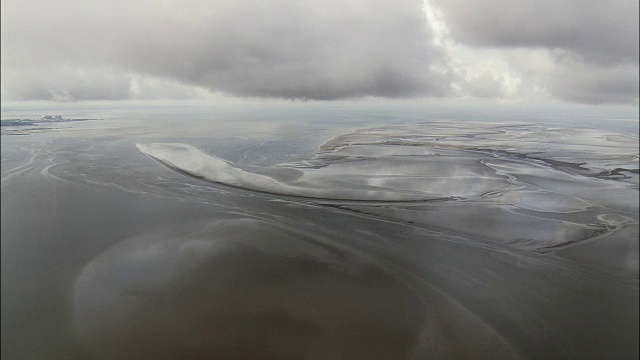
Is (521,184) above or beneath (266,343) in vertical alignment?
above

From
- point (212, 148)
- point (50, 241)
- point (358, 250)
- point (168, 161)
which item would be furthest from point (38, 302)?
point (212, 148)

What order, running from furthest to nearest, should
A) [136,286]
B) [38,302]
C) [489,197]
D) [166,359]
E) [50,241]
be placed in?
1. [489,197]
2. [50,241]
3. [136,286]
4. [38,302]
5. [166,359]

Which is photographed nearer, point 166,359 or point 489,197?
point 166,359

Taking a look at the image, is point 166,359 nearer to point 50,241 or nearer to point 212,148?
point 50,241

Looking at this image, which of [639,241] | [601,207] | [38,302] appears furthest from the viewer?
[601,207]

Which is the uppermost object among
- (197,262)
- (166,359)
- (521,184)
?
(521,184)

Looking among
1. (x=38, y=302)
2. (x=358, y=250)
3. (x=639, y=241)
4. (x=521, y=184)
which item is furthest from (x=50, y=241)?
(x=521, y=184)
